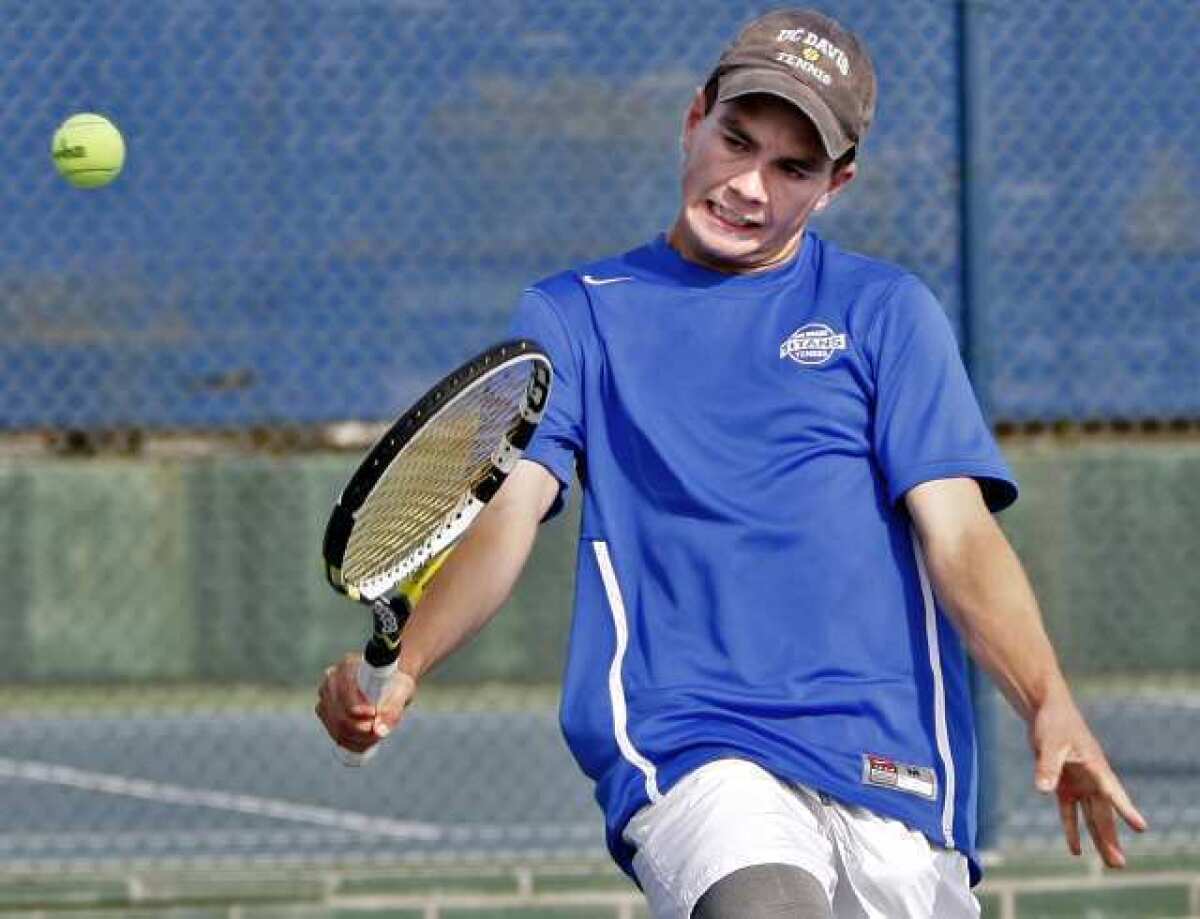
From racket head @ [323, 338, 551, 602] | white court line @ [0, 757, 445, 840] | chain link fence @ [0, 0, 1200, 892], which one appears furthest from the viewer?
white court line @ [0, 757, 445, 840]

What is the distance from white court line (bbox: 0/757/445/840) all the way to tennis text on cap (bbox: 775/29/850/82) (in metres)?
5.43

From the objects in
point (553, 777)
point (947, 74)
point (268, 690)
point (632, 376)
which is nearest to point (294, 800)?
point (553, 777)

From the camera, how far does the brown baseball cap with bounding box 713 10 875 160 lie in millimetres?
3254

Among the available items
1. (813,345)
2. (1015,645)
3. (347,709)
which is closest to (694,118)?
(813,345)

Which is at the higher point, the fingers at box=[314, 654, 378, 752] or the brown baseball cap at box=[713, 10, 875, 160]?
the brown baseball cap at box=[713, 10, 875, 160]

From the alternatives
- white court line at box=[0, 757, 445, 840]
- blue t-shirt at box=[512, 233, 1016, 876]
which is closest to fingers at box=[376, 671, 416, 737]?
blue t-shirt at box=[512, 233, 1016, 876]

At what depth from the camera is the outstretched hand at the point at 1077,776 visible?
2.93 m

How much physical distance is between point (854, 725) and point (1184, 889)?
9.75ft

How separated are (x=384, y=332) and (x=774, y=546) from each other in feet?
23.3

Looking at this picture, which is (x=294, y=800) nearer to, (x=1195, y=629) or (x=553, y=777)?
(x=553, y=777)

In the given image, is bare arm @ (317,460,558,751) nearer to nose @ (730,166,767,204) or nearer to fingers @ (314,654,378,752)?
fingers @ (314,654,378,752)

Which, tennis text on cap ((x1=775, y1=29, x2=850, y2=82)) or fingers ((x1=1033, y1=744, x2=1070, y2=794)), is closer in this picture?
fingers ((x1=1033, y1=744, x2=1070, y2=794))

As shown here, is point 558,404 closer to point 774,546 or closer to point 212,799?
point 774,546

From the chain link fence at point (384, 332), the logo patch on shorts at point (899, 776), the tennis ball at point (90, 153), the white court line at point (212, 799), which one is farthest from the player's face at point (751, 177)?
the white court line at point (212, 799)
